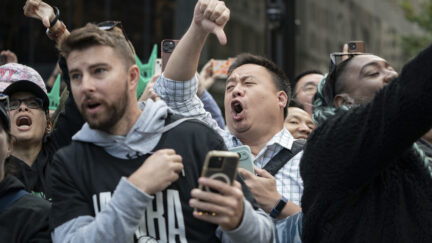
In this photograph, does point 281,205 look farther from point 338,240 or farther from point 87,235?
point 87,235

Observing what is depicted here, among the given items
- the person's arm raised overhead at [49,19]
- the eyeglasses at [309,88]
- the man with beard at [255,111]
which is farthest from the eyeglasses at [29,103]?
the eyeglasses at [309,88]

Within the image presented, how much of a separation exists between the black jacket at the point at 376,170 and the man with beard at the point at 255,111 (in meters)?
0.75

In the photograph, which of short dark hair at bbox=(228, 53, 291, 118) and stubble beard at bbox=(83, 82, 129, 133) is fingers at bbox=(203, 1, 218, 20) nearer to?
stubble beard at bbox=(83, 82, 129, 133)

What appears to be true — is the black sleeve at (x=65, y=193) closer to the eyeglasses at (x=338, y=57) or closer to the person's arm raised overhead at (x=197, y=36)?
the person's arm raised overhead at (x=197, y=36)

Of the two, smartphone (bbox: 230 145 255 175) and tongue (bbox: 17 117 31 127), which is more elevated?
tongue (bbox: 17 117 31 127)

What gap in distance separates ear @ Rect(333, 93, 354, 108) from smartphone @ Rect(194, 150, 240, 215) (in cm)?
68

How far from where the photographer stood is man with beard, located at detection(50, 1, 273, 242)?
8.40 feet

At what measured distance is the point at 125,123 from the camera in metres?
2.82

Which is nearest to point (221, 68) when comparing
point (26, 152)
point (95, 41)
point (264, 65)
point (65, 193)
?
point (264, 65)

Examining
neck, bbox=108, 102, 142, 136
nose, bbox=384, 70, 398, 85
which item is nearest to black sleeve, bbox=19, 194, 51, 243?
neck, bbox=108, 102, 142, 136

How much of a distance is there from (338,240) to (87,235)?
0.92m

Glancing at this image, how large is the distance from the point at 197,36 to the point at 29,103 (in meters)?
1.68

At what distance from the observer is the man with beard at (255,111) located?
10.8 feet

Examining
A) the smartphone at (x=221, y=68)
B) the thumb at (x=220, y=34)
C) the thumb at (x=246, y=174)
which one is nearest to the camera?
the thumb at (x=220, y=34)
